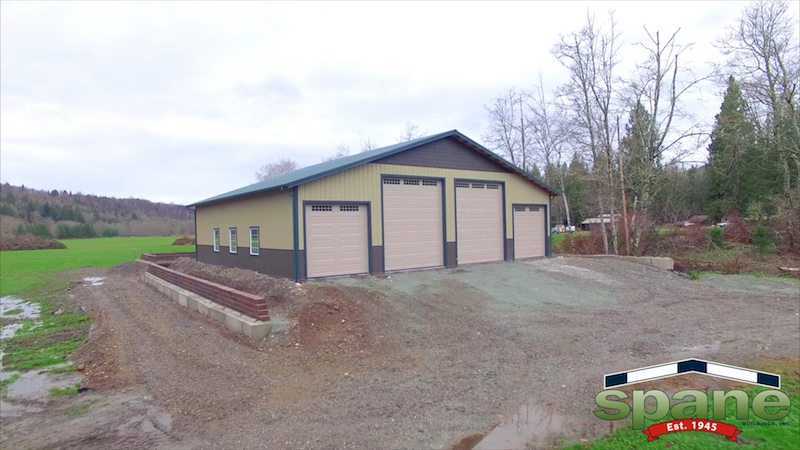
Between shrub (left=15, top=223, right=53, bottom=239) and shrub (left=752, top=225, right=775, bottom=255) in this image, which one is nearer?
shrub (left=752, top=225, right=775, bottom=255)

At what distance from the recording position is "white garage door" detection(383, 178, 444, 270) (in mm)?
15102

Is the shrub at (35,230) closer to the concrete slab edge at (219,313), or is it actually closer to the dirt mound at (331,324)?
the concrete slab edge at (219,313)

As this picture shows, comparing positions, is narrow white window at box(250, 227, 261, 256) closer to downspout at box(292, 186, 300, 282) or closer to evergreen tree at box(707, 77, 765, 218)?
downspout at box(292, 186, 300, 282)

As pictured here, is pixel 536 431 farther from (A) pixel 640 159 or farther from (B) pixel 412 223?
(A) pixel 640 159

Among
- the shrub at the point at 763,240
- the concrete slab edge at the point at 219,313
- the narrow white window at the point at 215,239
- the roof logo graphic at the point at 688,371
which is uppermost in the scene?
the narrow white window at the point at 215,239

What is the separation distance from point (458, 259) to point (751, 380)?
471 inches

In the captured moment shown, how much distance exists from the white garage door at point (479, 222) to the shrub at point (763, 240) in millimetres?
12025

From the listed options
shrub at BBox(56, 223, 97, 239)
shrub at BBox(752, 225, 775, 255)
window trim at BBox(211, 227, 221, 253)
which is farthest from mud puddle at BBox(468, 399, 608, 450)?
shrub at BBox(56, 223, 97, 239)

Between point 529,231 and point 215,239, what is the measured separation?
14047 millimetres

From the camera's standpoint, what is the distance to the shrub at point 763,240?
65.1 ft

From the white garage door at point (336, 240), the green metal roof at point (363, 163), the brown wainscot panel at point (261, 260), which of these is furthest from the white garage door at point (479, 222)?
the brown wainscot panel at point (261, 260)

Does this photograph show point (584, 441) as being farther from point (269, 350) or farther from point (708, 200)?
point (708, 200)

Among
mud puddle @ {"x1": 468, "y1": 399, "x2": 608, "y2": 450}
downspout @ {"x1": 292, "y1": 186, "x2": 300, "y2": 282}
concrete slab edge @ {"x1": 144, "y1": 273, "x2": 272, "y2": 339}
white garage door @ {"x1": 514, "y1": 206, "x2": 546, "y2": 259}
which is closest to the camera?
mud puddle @ {"x1": 468, "y1": 399, "x2": 608, "y2": 450}

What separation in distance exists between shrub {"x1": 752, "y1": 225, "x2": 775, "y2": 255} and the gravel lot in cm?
689
